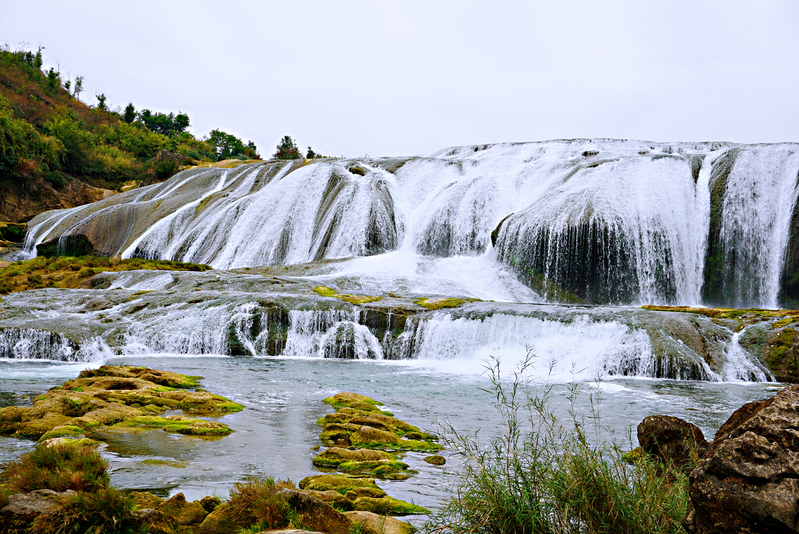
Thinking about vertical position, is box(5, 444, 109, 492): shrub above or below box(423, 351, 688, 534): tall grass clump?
below

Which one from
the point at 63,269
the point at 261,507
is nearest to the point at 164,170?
the point at 63,269

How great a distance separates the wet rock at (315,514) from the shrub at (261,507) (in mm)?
62

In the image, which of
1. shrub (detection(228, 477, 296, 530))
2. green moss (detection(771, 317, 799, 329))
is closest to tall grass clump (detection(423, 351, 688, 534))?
shrub (detection(228, 477, 296, 530))

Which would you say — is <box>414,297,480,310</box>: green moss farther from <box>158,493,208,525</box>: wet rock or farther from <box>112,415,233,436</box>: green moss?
<box>158,493,208,525</box>: wet rock

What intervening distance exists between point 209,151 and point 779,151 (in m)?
61.4

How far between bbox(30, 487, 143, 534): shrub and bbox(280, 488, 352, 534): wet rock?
1019mm

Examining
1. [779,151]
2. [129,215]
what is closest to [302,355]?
[779,151]

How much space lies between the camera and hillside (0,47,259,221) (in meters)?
46.0

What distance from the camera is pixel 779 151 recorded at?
25969 millimetres

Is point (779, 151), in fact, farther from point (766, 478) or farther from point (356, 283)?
point (766, 478)

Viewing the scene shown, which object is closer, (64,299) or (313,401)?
(313,401)

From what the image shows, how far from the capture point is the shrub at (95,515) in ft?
13.1

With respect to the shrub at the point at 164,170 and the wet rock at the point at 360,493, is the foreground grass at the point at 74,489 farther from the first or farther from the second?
the shrub at the point at 164,170

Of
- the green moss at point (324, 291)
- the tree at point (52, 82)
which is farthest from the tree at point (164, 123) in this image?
the green moss at point (324, 291)
